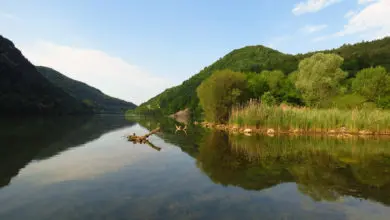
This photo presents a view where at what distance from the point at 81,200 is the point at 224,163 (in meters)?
7.77

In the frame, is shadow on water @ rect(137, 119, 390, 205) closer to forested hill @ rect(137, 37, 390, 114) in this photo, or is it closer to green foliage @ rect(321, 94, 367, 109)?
green foliage @ rect(321, 94, 367, 109)

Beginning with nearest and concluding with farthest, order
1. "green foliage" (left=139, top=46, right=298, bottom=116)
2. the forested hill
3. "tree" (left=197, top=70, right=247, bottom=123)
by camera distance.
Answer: "tree" (left=197, top=70, right=247, bottom=123)
the forested hill
"green foliage" (left=139, top=46, right=298, bottom=116)

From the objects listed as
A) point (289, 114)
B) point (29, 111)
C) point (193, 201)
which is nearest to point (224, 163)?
point (193, 201)

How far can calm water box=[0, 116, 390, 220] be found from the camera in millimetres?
7250

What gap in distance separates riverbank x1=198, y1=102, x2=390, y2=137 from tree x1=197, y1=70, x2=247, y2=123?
10135 millimetres

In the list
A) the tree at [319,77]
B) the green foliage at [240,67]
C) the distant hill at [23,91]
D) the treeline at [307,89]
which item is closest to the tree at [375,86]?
the treeline at [307,89]

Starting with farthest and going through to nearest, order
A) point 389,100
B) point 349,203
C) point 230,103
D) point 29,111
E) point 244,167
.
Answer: point 29,111, point 389,100, point 230,103, point 244,167, point 349,203

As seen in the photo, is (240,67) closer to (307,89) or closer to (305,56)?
(305,56)

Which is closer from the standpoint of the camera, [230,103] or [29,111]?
[230,103]

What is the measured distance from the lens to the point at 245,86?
44.1 metres

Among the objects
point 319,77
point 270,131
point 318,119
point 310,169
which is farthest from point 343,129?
point 319,77

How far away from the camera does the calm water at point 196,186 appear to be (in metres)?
7.25

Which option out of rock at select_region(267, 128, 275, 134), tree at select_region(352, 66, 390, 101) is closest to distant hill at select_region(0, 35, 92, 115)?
rock at select_region(267, 128, 275, 134)

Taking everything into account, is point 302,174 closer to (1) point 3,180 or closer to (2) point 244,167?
(2) point 244,167
